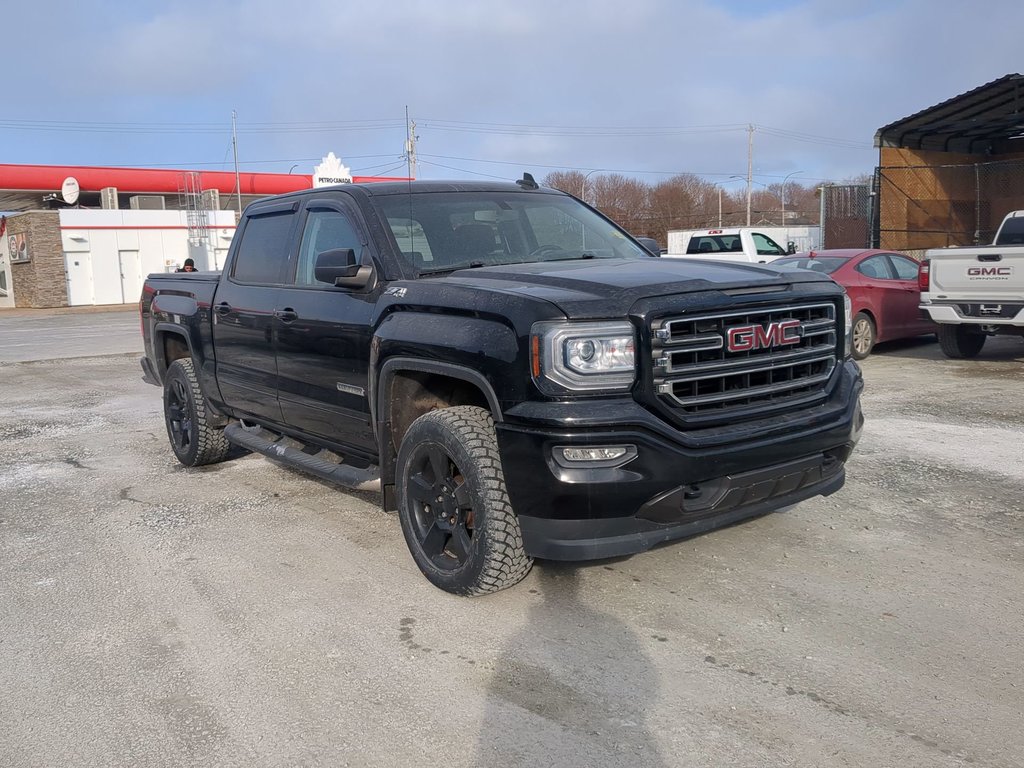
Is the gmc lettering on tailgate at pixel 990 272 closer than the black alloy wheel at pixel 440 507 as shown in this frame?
No

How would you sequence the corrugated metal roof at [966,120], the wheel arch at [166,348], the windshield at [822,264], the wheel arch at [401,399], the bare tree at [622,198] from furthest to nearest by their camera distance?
the bare tree at [622,198] < the corrugated metal roof at [966,120] < the windshield at [822,264] < the wheel arch at [166,348] < the wheel arch at [401,399]

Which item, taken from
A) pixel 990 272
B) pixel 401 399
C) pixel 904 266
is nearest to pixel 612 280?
pixel 401 399

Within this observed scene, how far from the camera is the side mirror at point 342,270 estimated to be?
461 cm

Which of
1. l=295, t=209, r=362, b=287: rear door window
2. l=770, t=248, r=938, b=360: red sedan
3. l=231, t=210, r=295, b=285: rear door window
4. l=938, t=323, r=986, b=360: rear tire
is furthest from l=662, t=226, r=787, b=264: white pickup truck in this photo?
l=295, t=209, r=362, b=287: rear door window

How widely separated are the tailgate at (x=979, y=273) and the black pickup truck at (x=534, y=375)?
6588 millimetres

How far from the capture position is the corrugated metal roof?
68.1 ft

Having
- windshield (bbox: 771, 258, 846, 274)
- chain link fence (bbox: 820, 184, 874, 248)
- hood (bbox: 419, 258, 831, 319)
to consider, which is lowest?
windshield (bbox: 771, 258, 846, 274)

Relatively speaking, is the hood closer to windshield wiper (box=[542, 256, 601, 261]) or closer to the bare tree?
windshield wiper (box=[542, 256, 601, 261])

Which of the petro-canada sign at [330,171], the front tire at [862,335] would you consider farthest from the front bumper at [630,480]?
the petro-canada sign at [330,171]

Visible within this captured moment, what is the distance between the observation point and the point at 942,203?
24.7 meters

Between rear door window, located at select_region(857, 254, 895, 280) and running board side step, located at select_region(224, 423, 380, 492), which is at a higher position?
rear door window, located at select_region(857, 254, 895, 280)

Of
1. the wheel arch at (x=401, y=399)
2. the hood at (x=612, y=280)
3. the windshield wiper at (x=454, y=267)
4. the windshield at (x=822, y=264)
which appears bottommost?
the wheel arch at (x=401, y=399)

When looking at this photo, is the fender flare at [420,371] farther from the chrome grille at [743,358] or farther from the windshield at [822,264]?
the windshield at [822,264]

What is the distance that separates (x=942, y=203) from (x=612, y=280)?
23.8 metres
